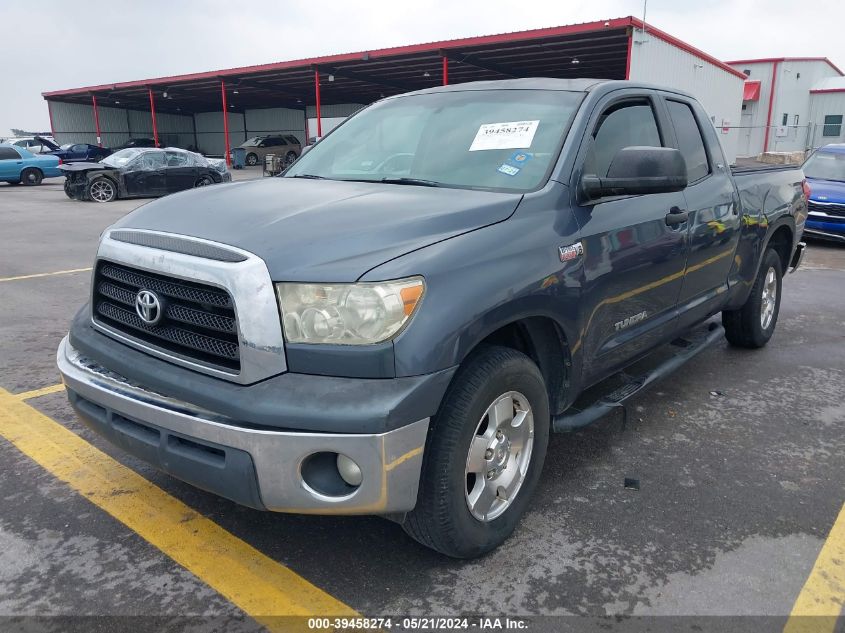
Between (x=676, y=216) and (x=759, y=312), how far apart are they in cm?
204

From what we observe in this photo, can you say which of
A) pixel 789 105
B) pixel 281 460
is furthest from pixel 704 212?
pixel 789 105

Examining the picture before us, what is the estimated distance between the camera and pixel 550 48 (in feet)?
75.8

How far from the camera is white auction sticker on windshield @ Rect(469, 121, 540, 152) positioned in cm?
315

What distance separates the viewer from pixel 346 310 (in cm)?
220

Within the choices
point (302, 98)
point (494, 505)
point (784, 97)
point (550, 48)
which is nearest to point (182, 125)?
point (302, 98)

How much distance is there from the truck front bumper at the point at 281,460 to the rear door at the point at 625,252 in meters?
1.17

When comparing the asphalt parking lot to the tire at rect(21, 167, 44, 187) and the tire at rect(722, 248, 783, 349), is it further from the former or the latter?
the tire at rect(21, 167, 44, 187)

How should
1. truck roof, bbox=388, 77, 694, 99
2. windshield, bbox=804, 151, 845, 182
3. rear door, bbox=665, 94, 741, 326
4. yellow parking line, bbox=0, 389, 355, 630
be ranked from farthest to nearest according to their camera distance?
windshield, bbox=804, 151, 845, 182
rear door, bbox=665, 94, 741, 326
truck roof, bbox=388, 77, 694, 99
yellow parking line, bbox=0, 389, 355, 630

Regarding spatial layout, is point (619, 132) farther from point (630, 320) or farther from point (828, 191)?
point (828, 191)

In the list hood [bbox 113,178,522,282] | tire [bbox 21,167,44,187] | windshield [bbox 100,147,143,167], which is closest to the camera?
hood [bbox 113,178,522,282]

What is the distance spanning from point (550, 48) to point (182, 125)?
37391 millimetres

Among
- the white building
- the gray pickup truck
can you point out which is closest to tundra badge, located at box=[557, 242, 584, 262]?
the gray pickup truck

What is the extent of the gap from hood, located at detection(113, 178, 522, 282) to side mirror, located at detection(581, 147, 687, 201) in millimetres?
426

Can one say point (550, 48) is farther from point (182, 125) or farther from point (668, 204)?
point (182, 125)
